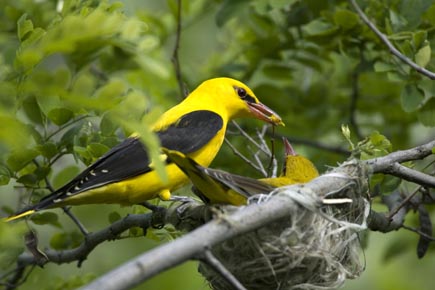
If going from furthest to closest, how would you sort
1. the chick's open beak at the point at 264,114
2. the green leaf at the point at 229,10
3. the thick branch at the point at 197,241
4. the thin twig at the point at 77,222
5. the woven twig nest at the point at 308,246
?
the green leaf at the point at 229,10, the chick's open beak at the point at 264,114, the thin twig at the point at 77,222, the woven twig nest at the point at 308,246, the thick branch at the point at 197,241

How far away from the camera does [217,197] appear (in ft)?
11.0

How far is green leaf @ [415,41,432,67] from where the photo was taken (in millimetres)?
3949

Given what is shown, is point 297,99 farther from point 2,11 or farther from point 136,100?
point 136,100

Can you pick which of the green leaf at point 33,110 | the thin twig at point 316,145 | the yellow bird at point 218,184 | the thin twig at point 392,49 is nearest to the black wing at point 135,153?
the green leaf at point 33,110

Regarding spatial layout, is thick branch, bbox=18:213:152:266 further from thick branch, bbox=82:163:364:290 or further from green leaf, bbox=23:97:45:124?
thick branch, bbox=82:163:364:290

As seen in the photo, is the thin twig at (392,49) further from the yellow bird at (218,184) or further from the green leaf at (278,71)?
the green leaf at (278,71)

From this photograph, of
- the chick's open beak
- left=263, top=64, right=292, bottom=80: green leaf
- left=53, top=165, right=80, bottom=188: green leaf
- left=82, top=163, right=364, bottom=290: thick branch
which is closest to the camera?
left=82, top=163, right=364, bottom=290: thick branch

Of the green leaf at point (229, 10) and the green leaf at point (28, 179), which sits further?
the green leaf at point (229, 10)

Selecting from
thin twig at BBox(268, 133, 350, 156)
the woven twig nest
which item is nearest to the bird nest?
the woven twig nest

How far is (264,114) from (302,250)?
1.72 metres

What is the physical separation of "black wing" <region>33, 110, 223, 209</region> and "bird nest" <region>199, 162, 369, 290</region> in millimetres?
712

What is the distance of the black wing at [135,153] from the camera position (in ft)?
12.3

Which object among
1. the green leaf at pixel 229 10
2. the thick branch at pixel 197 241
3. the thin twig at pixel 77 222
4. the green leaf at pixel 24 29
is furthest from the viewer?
the green leaf at pixel 229 10

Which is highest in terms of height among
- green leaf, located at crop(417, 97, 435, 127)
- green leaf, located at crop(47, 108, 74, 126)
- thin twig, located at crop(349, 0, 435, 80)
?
green leaf, located at crop(47, 108, 74, 126)
